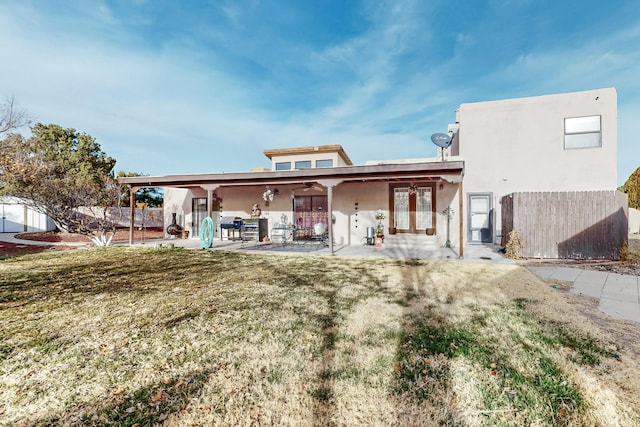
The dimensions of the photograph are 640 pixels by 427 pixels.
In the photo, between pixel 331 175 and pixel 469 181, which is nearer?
pixel 331 175

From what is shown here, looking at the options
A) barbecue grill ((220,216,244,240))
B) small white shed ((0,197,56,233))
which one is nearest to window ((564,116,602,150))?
barbecue grill ((220,216,244,240))

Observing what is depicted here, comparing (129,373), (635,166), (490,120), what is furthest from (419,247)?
(635,166)

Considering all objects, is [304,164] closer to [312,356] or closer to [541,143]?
[541,143]

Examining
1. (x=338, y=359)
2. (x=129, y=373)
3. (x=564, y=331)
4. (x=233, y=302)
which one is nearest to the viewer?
(x=129, y=373)

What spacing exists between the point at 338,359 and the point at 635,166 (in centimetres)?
2576

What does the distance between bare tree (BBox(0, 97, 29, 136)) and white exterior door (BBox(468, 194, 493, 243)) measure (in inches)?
760

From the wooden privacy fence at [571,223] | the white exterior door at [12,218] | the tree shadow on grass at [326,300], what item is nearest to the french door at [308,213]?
the tree shadow on grass at [326,300]

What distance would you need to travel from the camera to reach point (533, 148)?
11398 millimetres

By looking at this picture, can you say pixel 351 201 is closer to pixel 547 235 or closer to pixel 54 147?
pixel 547 235

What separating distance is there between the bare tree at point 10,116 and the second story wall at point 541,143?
18.9m

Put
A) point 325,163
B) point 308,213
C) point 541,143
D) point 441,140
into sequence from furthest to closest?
1. point 325,163
2. point 308,213
3. point 541,143
4. point 441,140

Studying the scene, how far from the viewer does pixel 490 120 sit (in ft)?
39.3

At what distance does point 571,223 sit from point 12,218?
28.7 m

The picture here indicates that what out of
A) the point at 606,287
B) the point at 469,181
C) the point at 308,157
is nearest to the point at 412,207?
the point at 469,181
